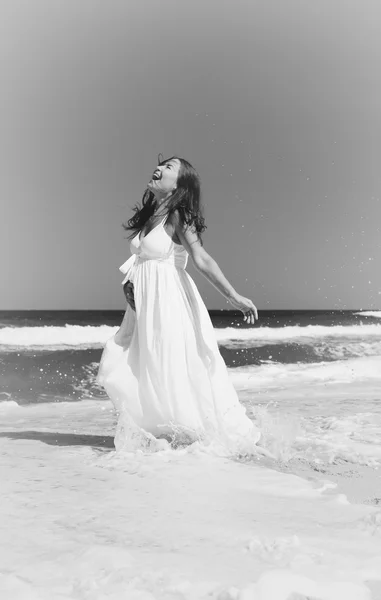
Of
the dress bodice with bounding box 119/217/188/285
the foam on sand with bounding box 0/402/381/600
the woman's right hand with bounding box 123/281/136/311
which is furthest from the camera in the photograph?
the woman's right hand with bounding box 123/281/136/311

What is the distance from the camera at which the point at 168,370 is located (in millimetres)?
3891

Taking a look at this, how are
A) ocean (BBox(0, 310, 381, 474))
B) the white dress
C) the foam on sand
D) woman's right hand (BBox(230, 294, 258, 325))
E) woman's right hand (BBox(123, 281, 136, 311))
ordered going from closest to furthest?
the foam on sand
woman's right hand (BBox(230, 294, 258, 325))
the white dress
woman's right hand (BBox(123, 281, 136, 311))
ocean (BBox(0, 310, 381, 474))

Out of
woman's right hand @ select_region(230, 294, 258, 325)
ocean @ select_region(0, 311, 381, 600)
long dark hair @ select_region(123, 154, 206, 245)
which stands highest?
long dark hair @ select_region(123, 154, 206, 245)

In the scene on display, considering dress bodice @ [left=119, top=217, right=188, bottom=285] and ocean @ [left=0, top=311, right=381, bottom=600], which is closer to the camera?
ocean @ [left=0, top=311, right=381, bottom=600]

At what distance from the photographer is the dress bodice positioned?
4.00 meters

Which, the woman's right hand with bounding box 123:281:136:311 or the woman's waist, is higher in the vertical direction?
the woman's waist

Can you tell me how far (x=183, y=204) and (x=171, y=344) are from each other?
0.90 meters

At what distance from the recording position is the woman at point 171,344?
388cm

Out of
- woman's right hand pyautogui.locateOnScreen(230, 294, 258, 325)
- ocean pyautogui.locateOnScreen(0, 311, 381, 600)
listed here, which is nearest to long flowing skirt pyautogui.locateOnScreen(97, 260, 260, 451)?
ocean pyautogui.locateOnScreen(0, 311, 381, 600)

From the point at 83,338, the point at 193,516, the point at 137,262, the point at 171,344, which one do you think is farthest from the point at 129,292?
the point at 83,338

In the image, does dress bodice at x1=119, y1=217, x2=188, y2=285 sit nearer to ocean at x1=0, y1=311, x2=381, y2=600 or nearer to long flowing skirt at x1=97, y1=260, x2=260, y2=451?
long flowing skirt at x1=97, y1=260, x2=260, y2=451

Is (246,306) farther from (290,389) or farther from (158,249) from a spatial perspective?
(290,389)

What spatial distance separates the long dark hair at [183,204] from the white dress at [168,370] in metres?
0.15

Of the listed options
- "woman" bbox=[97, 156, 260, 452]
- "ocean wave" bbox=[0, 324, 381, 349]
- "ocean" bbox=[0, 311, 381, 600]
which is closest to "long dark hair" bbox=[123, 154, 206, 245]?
"woman" bbox=[97, 156, 260, 452]
